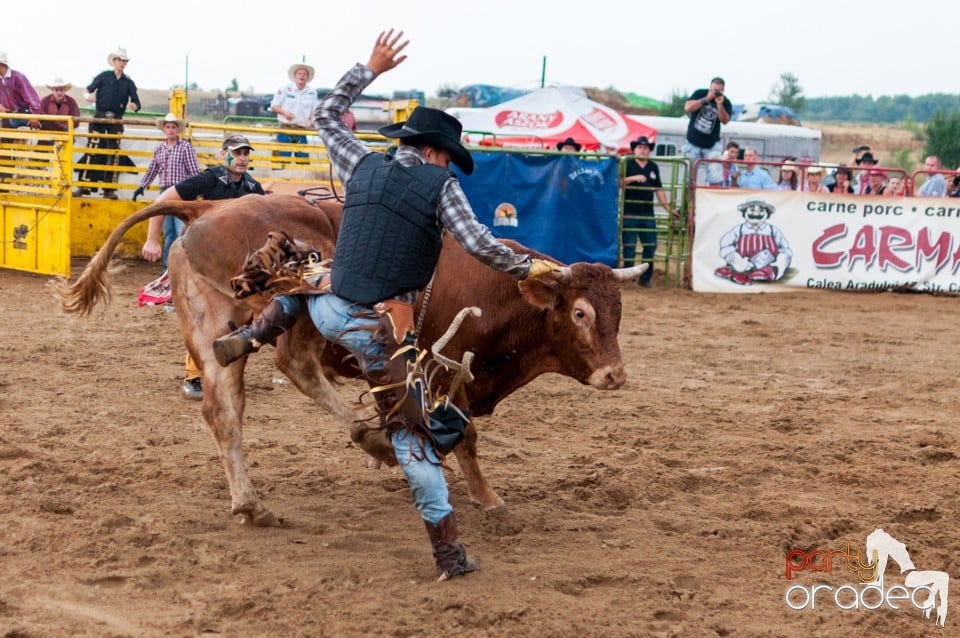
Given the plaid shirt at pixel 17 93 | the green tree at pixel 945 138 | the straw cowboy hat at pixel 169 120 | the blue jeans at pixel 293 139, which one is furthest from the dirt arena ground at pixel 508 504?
the green tree at pixel 945 138

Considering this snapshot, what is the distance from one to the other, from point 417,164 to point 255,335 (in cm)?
94

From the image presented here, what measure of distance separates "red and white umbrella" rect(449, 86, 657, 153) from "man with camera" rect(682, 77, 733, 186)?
4.73 m

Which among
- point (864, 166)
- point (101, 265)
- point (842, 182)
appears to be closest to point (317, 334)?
point (101, 265)

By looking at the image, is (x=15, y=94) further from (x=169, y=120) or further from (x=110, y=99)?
(x=169, y=120)

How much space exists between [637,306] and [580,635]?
8.17 meters

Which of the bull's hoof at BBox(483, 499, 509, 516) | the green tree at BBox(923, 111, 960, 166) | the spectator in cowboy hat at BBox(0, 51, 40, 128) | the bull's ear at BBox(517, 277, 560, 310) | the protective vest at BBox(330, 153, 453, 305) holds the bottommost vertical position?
the bull's hoof at BBox(483, 499, 509, 516)

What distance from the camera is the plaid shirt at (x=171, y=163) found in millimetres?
10602

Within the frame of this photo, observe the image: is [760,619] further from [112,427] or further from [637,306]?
[637,306]

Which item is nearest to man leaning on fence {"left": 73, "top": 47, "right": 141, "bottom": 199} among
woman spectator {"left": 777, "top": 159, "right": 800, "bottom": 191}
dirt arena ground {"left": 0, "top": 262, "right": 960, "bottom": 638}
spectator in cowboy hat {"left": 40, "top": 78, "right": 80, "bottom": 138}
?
spectator in cowboy hat {"left": 40, "top": 78, "right": 80, "bottom": 138}

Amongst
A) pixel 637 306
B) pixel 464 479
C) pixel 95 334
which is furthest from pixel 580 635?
pixel 637 306

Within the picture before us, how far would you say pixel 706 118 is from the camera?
45.5ft

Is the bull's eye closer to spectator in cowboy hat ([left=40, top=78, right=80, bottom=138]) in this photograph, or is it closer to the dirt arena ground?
the dirt arena ground

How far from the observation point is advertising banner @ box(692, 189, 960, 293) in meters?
12.9

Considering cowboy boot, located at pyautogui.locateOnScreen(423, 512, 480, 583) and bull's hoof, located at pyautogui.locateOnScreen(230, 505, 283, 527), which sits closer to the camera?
cowboy boot, located at pyautogui.locateOnScreen(423, 512, 480, 583)
